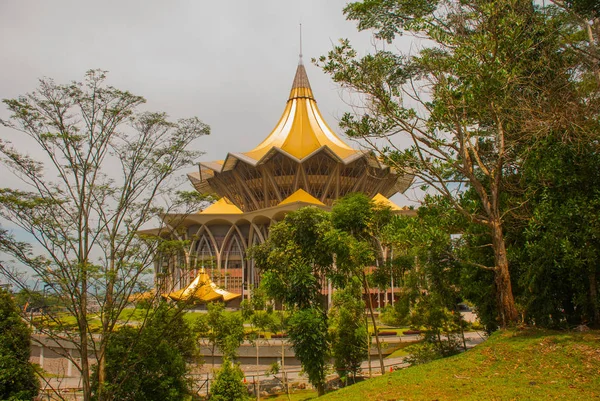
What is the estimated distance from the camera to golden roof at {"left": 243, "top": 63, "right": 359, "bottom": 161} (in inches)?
1794

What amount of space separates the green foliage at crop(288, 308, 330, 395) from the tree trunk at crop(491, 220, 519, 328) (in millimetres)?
5631

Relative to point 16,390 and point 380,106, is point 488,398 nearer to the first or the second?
point 380,106

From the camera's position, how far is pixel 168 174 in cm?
1622

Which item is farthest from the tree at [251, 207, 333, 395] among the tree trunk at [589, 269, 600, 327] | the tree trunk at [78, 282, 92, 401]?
the tree trunk at [589, 269, 600, 327]

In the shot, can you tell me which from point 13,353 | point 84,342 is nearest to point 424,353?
point 84,342

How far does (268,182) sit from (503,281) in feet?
123

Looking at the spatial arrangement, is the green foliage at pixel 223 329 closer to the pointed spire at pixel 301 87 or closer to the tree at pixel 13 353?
the tree at pixel 13 353

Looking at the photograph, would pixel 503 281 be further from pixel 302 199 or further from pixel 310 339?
pixel 302 199

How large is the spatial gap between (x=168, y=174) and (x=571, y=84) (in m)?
12.2

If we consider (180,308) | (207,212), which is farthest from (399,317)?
(207,212)

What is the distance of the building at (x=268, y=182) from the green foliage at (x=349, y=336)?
25839mm

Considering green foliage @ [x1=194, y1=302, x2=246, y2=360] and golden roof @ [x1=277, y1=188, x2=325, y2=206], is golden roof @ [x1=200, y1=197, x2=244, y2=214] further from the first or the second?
green foliage @ [x1=194, y1=302, x2=246, y2=360]

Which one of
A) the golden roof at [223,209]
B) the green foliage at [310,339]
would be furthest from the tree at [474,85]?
the golden roof at [223,209]

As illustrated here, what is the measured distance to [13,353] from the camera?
46.8 ft
